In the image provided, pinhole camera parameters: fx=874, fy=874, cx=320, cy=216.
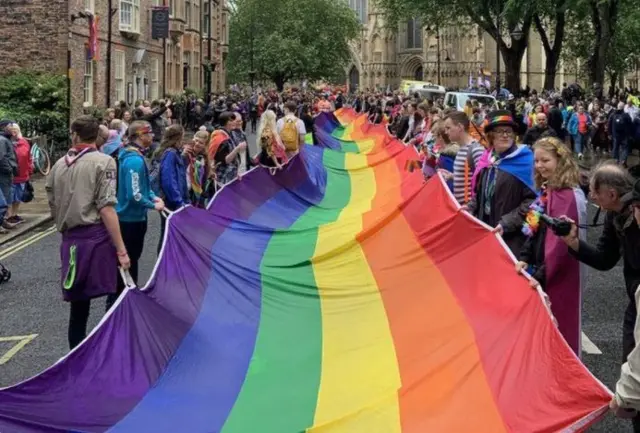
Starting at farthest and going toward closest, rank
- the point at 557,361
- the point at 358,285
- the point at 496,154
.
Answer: the point at 358,285 < the point at 496,154 < the point at 557,361

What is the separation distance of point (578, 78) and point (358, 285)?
250 ft

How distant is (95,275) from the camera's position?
258 inches

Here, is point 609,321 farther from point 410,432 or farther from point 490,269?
point 410,432

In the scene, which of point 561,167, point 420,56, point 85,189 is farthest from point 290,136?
point 420,56

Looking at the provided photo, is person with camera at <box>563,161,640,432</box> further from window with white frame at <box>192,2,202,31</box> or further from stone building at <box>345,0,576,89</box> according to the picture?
stone building at <box>345,0,576,89</box>

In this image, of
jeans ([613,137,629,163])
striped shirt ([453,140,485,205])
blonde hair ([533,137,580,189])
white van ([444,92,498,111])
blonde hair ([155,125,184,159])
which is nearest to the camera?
blonde hair ([533,137,580,189])

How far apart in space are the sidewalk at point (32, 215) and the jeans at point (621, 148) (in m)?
14.7

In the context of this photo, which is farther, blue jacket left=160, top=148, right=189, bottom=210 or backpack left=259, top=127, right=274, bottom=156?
backpack left=259, top=127, right=274, bottom=156

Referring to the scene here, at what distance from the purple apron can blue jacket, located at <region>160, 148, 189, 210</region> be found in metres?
3.13

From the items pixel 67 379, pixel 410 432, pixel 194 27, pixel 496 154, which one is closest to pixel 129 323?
pixel 67 379

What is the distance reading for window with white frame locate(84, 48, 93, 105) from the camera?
2998 centimetres

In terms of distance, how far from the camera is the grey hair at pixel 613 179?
4.76 metres

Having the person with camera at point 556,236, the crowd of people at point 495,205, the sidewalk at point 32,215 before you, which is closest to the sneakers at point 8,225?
the sidewalk at point 32,215

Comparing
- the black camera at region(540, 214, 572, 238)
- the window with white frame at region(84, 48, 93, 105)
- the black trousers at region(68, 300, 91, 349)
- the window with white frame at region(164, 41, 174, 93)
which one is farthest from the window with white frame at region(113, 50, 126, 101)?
the black camera at region(540, 214, 572, 238)
